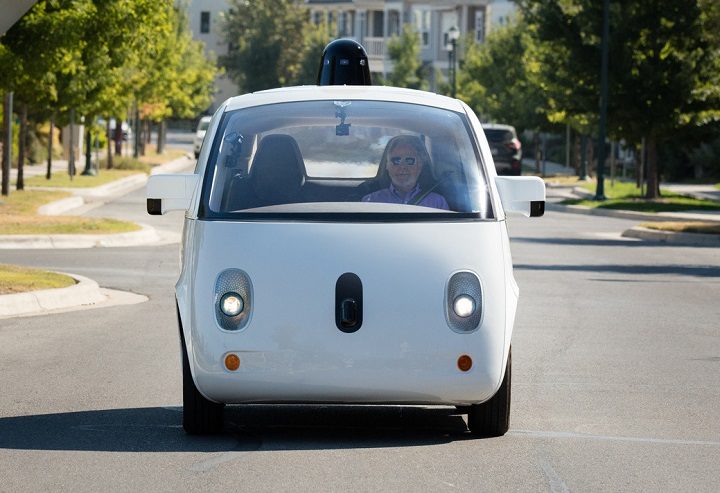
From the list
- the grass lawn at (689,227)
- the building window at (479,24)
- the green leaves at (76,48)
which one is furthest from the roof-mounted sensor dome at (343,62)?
the building window at (479,24)

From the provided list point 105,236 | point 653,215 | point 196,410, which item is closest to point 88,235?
point 105,236

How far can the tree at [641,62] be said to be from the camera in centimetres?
4097

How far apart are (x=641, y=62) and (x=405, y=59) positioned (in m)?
50.8

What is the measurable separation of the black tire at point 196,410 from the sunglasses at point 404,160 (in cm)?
147

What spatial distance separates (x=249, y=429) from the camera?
8711 mm

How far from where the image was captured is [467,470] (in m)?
7.57

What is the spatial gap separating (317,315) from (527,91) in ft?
176

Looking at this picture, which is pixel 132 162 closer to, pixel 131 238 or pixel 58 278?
pixel 131 238

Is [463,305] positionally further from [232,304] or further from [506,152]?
[506,152]

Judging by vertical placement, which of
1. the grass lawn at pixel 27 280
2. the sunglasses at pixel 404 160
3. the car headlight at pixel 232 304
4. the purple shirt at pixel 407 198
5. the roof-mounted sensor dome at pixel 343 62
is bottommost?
the grass lawn at pixel 27 280

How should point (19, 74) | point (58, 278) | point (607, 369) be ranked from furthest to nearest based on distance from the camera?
point (19, 74) < point (58, 278) < point (607, 369)

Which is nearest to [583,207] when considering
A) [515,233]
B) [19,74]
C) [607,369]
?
[515,233]

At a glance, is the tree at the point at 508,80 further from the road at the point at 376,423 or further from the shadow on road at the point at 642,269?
the road at the point at 376,423

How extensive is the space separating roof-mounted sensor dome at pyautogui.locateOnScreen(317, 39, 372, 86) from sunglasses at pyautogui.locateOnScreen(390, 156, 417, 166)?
851 centimetres
